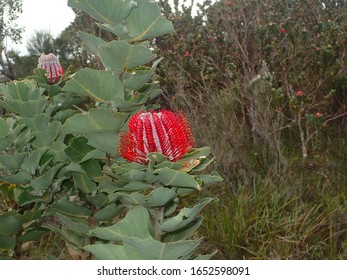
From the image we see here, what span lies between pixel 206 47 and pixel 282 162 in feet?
7.58

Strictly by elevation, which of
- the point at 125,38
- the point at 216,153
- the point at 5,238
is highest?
the point at 125,38

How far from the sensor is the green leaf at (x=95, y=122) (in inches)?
59.5

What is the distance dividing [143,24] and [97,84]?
0.21 m

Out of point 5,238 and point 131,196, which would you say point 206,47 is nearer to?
point 5,238

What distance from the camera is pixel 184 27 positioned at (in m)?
6.88

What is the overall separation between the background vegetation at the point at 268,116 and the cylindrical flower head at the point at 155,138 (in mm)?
2267

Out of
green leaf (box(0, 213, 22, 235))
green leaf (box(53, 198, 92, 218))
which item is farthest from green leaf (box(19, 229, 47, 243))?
green leaf (box(53, 198, 92, 218))

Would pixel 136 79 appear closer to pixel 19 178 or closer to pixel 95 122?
pixel 95 122

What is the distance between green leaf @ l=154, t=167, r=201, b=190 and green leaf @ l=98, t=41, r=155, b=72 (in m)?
A: 0.34

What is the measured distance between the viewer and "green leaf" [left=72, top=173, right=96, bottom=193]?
184cm

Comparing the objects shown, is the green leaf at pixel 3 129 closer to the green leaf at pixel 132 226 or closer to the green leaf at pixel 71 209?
the green leaf at pixel 71 209

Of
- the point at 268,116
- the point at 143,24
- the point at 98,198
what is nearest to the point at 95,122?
the point at 143,24

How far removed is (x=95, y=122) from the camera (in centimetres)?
153
